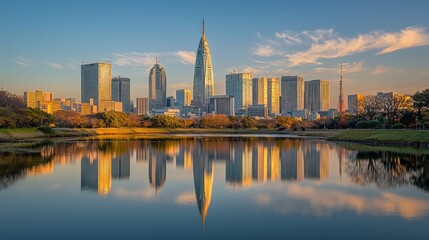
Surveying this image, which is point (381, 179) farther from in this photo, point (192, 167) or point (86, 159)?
point (86, 159)

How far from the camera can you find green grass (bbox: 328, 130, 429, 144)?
3888cm

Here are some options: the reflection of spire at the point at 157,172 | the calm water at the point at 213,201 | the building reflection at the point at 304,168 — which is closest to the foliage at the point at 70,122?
the reflection of spire at the point at 157,172

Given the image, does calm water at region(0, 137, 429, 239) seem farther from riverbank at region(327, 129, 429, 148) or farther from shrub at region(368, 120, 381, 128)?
shrub at region(368, 120, 381, 128)

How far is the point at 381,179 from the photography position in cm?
1803

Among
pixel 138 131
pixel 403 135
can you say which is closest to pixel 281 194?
pixel 403 135

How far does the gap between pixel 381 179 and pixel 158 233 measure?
40.8 ft

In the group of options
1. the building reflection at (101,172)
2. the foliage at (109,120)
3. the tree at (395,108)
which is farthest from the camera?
the foliage at (109,120)

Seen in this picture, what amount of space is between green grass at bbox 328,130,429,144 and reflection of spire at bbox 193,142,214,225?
2353cm

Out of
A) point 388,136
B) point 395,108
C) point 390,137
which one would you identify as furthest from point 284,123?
point 390,137

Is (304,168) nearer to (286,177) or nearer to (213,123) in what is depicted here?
(286,177)

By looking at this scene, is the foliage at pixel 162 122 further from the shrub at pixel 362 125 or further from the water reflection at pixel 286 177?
the water reflection at pixel 286 177

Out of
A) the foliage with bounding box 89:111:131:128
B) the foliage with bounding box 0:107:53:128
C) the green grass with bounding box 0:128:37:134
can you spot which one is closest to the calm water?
the green grass with bounding box 0:128:37:134

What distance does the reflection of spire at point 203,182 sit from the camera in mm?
12696

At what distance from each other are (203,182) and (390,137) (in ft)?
104
